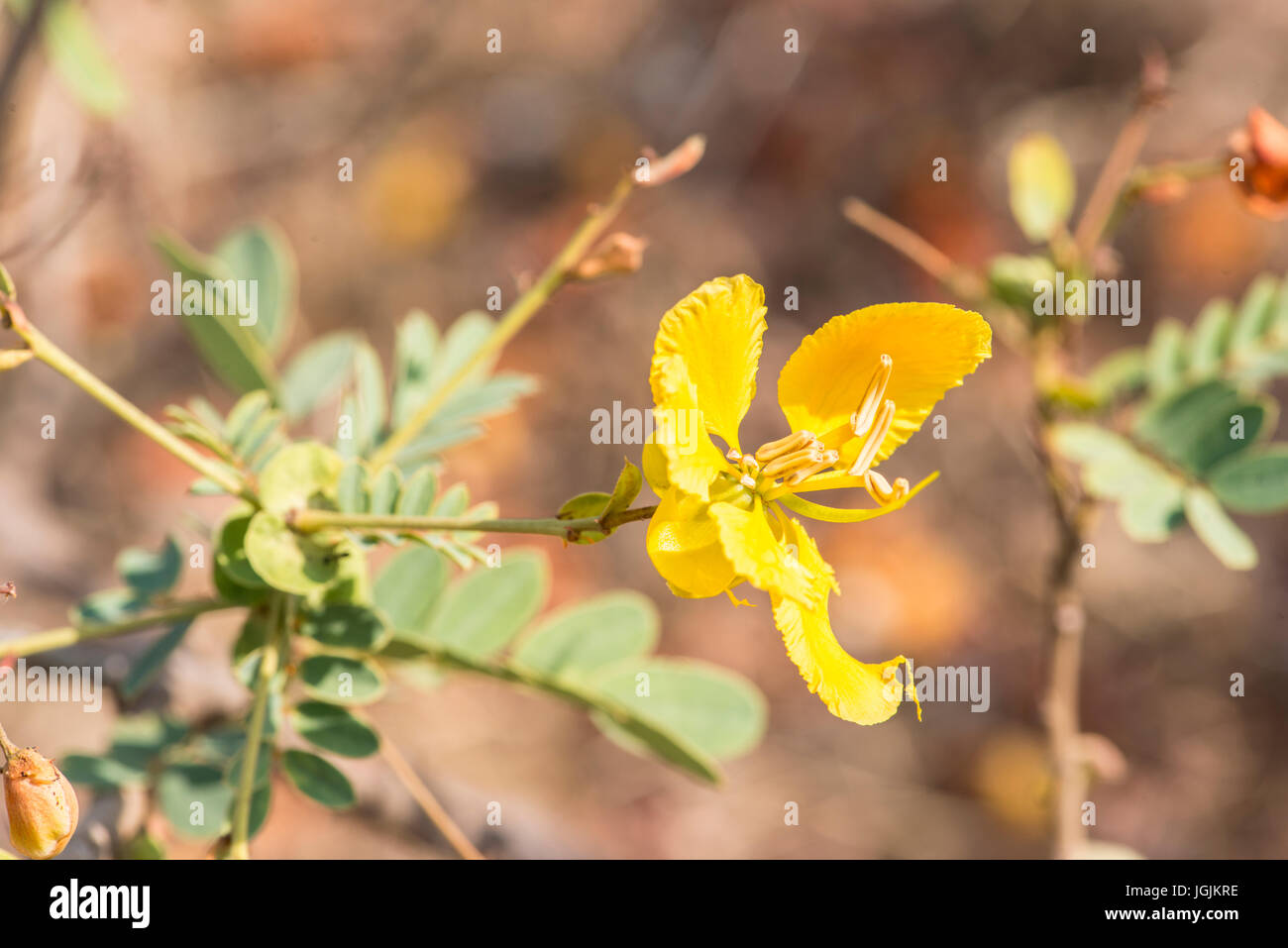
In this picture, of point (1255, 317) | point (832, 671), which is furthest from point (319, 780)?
point (1255, 317)

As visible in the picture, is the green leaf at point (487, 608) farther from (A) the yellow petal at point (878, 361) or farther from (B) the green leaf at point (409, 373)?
(A) the yellow petal at point (878, 361)

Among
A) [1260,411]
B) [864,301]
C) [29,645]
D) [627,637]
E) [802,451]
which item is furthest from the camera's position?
[864,301]

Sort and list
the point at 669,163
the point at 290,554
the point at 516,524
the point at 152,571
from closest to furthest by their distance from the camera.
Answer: the point at 516,524 → the point at 290,554 → the point at 669,163 → the point at 152,571

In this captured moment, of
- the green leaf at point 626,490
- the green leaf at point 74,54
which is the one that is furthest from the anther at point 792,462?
the green leaf at point 74,54

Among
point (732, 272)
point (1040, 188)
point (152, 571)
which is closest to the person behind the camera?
point (152, 571)

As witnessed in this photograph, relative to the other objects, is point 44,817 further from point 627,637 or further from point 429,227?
point 429,227

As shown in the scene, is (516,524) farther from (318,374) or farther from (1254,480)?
(1254,480)

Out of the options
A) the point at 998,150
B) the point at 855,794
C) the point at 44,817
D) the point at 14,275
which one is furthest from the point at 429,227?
the point at 44,817
